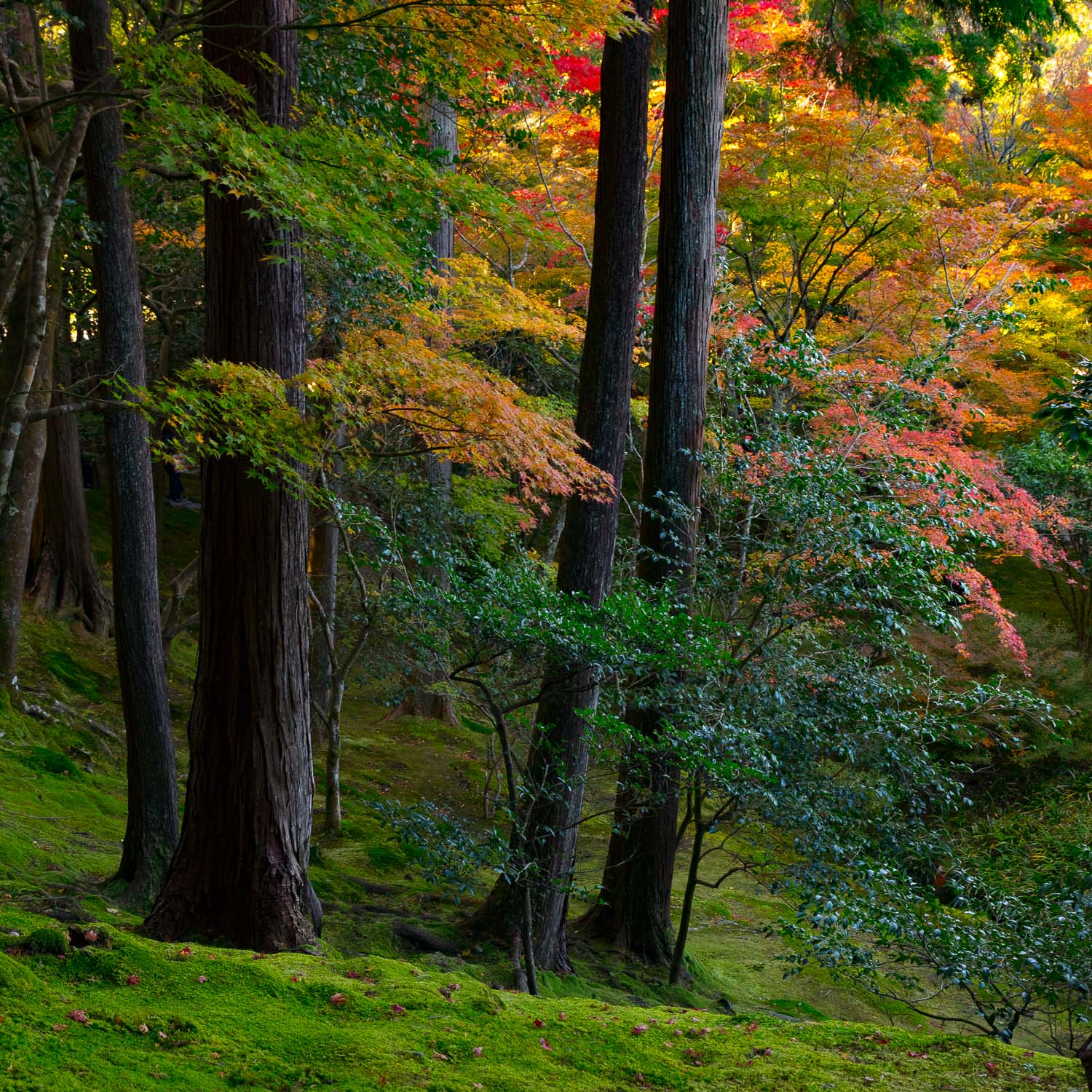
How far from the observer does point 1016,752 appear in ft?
38.8

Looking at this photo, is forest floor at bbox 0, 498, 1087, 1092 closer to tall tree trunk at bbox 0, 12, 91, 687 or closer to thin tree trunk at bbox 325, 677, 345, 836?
thin tree trunk at bbox 325, 677, 345, 836

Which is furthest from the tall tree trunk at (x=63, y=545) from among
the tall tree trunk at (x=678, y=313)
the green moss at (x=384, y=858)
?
the tall tree trunk at (x=678, y=313)

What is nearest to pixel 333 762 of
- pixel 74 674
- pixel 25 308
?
pixel 74 674

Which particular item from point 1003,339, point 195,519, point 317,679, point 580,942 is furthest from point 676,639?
point 195,519

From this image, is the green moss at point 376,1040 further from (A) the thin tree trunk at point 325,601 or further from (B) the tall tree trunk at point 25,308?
(A) the thin tree trunk at point 325,601

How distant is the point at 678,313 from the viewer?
6848 mm

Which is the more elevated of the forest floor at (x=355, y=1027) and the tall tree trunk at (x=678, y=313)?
the tall tree trunk at (x=678, y=313)

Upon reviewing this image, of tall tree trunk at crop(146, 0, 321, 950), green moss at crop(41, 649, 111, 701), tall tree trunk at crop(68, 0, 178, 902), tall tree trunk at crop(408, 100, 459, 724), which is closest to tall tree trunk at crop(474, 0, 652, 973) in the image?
tall tree trunk at crop(408, 100, 459, 724)

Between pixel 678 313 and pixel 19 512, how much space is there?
5.74m

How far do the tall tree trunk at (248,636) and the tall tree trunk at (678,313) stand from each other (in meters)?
2.73

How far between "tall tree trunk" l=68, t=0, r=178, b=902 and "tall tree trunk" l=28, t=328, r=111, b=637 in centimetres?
543

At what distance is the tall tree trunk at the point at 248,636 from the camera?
4.47 m

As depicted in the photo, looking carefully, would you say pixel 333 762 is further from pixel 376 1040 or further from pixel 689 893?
pixel 376 1040

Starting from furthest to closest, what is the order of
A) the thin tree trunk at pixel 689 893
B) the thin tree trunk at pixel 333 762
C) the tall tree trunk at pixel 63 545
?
1. the tall tree trunk at pixel 63 545
2. the thin tree trunk at pixel 333 762
3. the thin tree trunk at pixel 689 893
